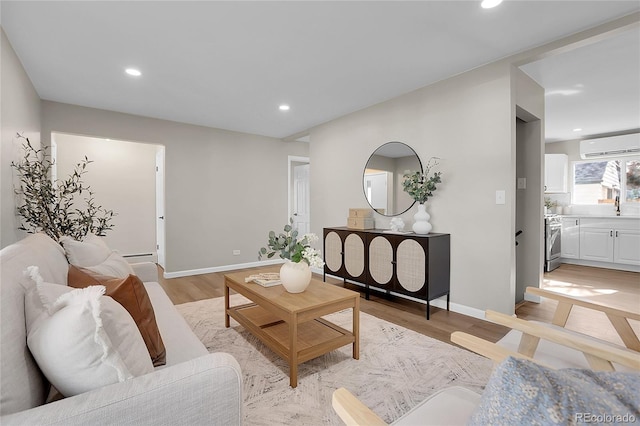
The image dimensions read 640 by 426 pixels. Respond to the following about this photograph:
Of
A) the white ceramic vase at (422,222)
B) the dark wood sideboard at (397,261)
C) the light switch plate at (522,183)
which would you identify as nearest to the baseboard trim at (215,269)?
the dark wood sideboard at (397,261)

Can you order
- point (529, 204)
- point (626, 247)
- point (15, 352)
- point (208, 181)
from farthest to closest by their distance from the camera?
point (208, 181), point (626, 247), point (529, 204), point (15, 352)

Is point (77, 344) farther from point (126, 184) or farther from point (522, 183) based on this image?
point (126, 184)

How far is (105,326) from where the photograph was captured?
2.94 ft

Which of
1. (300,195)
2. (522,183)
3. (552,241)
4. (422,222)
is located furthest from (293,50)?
(552,241)

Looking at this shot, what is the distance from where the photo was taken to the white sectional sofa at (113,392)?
2.39ft

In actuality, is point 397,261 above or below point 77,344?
below

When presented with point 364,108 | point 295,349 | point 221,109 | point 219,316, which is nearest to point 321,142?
point 364,108

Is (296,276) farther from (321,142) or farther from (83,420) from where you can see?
(321,142)

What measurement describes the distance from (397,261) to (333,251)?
3.45ft

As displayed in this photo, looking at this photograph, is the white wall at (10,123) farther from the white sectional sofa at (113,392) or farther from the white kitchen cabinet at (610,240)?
the white kitchen cabinet at (610,240)

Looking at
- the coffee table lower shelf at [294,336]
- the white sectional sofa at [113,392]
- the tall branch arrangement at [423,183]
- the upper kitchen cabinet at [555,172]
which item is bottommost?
the coffee table lower shelf at [294,336]
